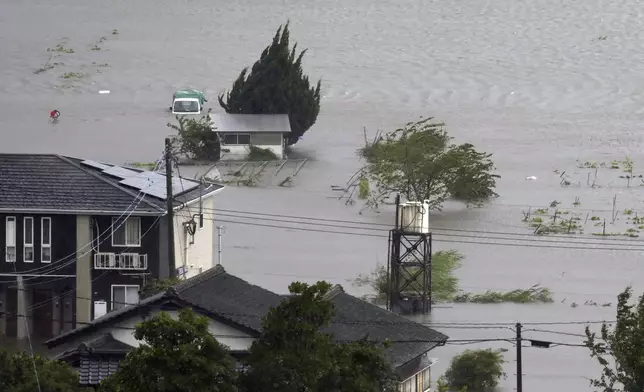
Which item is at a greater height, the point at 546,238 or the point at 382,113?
the point at 382,113

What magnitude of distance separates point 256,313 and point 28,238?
6.77 m

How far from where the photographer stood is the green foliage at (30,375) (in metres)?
12.2

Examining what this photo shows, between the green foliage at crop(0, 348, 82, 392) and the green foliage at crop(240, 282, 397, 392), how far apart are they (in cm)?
162

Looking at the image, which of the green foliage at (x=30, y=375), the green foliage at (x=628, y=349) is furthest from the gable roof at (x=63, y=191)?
the green foliage at (x=628, y=349)

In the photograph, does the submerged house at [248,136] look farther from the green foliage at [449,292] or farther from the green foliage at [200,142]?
the green foliage at [449,292]

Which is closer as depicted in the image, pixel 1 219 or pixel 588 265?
pixel 1 219

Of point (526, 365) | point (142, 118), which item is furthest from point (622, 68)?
point (526, 365)

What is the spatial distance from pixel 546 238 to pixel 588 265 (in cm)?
210

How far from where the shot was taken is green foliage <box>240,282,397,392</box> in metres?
11.5

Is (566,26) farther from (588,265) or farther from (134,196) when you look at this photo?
(134,196)

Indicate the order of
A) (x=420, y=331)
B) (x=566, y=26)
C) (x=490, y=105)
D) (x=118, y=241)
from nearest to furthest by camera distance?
(x=420, y=331), (x=118, y=241), (x=490, y=105), (x=566, y=26)

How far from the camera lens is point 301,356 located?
11.5m

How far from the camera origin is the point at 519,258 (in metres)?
27.8

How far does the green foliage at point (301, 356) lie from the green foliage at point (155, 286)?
6347 mm
